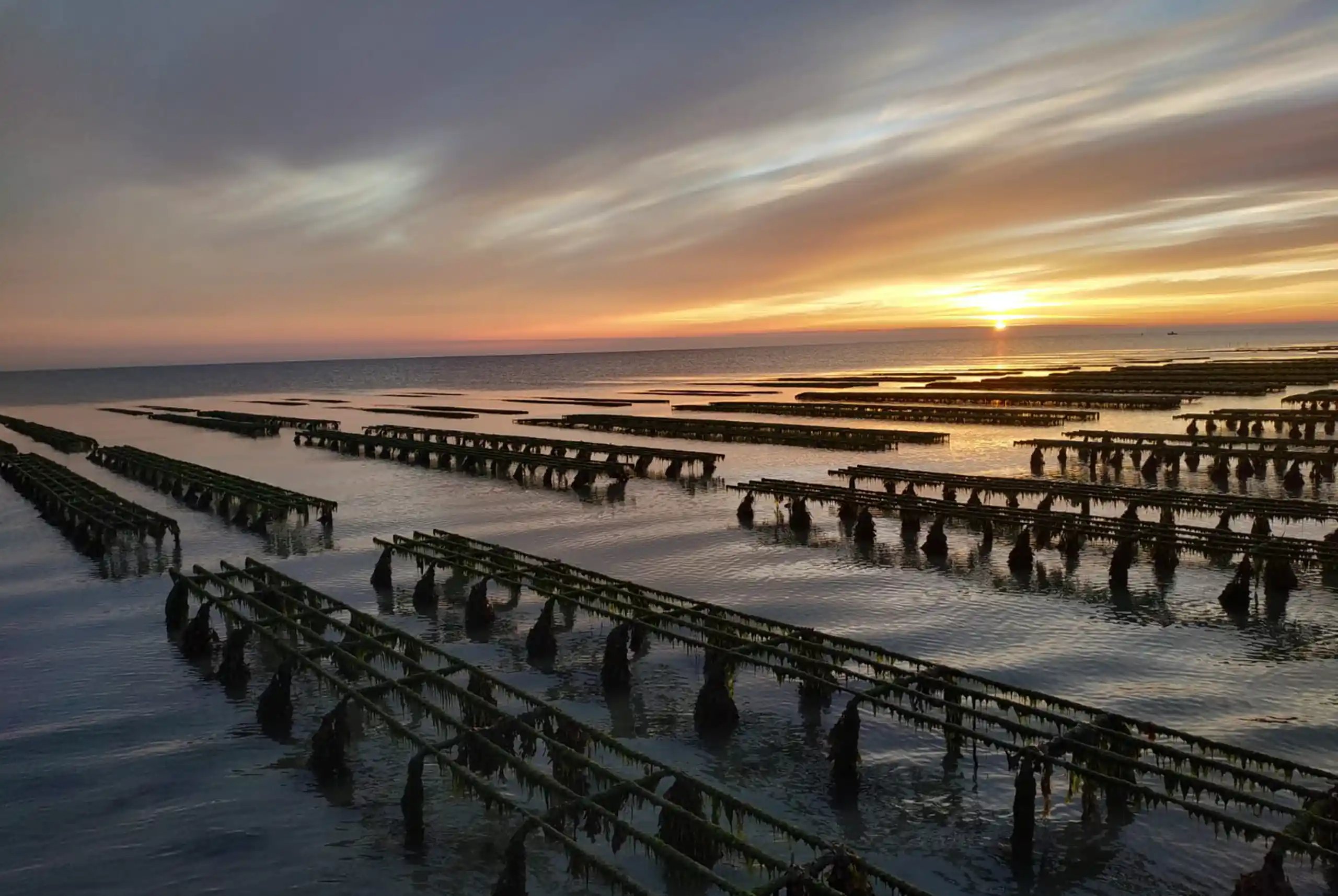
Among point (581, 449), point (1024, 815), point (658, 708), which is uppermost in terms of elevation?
point (581, 449)

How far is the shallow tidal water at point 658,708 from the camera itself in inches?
466

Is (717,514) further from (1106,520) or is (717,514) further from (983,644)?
(983,644)

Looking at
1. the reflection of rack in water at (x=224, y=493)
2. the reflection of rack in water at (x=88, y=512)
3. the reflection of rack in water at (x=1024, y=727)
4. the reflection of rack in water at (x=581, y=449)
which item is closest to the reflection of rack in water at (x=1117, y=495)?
the reflection of rack in water at (x=581, y=449)

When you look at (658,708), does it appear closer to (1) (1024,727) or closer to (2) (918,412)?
(1) (1024,727)

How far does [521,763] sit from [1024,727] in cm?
752

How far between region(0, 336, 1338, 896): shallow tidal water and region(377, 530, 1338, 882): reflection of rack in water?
0.73 metres

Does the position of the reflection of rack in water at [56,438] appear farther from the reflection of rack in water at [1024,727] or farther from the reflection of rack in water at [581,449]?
the reflection of rack in water at [1024,727]

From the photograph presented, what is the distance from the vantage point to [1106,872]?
11188 millimetres

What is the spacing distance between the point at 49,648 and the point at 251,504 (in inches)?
669

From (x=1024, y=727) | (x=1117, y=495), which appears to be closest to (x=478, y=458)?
(x=1117, y=495)

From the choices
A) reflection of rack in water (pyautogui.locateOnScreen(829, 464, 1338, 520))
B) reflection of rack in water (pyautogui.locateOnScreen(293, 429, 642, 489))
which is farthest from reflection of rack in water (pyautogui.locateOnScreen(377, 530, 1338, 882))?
reflection of rack in water (pyautogui.locateOnScreen(293, 429, 642, 489))

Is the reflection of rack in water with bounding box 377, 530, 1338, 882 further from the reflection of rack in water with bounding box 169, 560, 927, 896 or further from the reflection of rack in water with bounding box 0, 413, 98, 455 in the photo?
the reflection of rack in water with bounding box 0, 413, 98, 455

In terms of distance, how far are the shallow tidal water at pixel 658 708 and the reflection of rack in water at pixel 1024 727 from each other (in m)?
0.73

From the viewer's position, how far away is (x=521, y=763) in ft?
39.7
